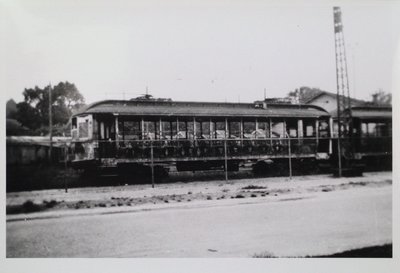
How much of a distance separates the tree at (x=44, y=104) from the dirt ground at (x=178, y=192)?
0.96 m

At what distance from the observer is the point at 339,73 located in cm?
557

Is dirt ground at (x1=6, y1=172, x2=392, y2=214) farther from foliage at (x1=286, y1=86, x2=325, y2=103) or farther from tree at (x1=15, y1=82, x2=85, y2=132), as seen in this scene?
foliage at (x1=286, y1=86, x2=325, y2=103)

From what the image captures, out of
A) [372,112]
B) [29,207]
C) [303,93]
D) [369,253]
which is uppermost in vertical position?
[303,93]

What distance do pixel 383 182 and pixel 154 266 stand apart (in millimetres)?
3390

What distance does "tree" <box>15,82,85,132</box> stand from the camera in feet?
16.8

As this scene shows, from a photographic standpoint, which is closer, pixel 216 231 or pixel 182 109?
pixel 216 231

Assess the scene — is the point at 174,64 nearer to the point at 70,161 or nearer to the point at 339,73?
the point at 70,161

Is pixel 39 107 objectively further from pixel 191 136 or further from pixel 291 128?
pixel 291 128

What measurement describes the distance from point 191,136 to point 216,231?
1.65 meters

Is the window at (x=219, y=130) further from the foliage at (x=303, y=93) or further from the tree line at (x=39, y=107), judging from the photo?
the tree line at (x=39, y=107)

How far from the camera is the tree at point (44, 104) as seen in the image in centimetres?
512

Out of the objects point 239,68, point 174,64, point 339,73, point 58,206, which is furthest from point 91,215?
point 339,73

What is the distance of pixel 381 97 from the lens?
544cm

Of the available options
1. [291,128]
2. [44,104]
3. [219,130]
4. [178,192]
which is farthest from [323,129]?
[44,104]
